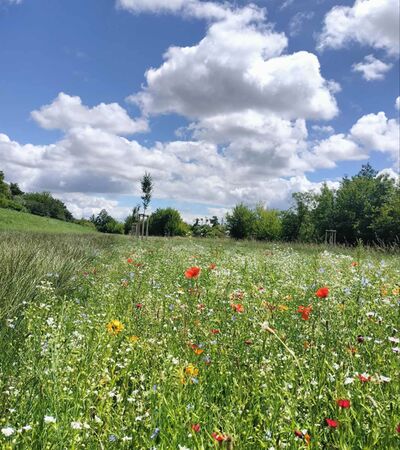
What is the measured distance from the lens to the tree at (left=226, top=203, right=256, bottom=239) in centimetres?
6819

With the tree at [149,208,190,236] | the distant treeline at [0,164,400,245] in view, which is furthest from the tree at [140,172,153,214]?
the tree at [149,208,190,236]

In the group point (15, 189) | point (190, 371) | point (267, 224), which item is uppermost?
point (15, 189)

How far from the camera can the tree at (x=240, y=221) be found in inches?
2685

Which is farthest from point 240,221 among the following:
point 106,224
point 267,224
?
point 106,224

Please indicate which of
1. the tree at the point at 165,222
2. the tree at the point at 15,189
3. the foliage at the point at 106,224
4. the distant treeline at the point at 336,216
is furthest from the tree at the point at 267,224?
the tree at the point at 15,189

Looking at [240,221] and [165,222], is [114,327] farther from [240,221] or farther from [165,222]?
[165,222]

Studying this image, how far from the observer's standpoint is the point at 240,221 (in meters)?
69.1

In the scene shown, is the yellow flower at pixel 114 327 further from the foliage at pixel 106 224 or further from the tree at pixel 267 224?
the foliage at pixel 106 224

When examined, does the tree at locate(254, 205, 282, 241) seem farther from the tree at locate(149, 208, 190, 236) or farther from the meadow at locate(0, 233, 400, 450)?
the meadow at locate(0, 233, 400, 450)

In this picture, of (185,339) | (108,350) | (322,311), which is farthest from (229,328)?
(108,350)

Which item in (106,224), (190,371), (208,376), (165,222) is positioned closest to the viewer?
(190,371)

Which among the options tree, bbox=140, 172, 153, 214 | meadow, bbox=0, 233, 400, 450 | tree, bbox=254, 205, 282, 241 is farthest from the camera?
tree, bbox=254, 205, 282, 241

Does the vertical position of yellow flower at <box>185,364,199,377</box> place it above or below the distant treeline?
below

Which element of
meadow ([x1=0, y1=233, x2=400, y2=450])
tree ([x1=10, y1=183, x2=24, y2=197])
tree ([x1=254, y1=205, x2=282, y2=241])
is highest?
tree ([x1=10, y1=183, x2=24, y2=197])
